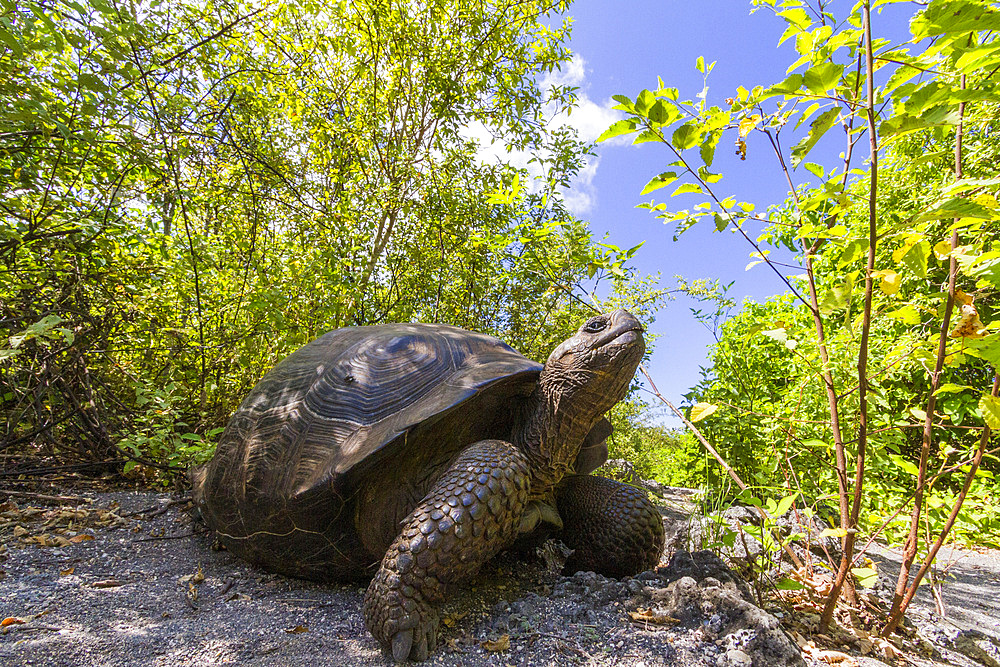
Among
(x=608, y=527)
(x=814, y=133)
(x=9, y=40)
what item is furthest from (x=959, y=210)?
(x=9, y=40)

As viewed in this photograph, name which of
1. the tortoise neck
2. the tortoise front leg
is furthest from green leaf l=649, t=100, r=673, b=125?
the tortoise front leg

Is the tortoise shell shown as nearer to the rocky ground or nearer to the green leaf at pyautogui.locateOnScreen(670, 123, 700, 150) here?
the rocky ground

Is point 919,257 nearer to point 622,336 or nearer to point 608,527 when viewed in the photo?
point 622,336

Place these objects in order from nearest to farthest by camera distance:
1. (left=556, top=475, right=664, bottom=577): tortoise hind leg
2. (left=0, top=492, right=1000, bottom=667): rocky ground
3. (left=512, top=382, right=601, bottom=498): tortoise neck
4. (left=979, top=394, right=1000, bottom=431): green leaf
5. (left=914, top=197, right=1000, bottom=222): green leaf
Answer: (left=914, top=197, right=1000, bottom=222): green leaf → (left=979, top=394, right=1000, bottom=431): green leaf → (left=0, top=492, right=1000, bottom=667): rocky ground → (left=512, top=382, right=601, bottom=498): tortoise neck → (left=556, top=475, right=664, bottom=577): tortoise hind leg

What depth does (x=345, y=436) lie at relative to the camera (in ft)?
7.07

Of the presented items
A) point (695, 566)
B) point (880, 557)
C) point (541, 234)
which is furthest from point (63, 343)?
point (880, 557)

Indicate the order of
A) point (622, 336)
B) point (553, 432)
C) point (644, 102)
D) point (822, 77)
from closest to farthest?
point (822, 77), point (644, 102), point (622, 336), point (553, 432)

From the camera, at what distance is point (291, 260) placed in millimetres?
4590

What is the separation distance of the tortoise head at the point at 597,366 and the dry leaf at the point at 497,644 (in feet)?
3.00

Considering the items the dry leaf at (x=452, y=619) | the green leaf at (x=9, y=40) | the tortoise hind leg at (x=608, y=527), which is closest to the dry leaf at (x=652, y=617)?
the tortoise hind leg at (x=608, y=527)

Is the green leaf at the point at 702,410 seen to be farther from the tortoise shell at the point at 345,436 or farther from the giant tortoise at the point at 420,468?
the tortoise shell at the point at 345,436

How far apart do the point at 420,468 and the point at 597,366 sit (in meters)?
0.92

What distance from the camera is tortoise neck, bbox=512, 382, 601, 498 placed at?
86.8 inches

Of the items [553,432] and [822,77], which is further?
[553,432]
